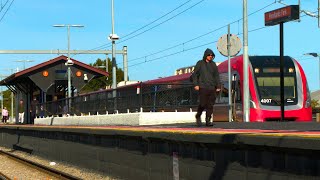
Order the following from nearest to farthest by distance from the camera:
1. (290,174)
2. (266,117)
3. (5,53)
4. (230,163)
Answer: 1. (290,174)
2. (230,163)
3. (266,117)
4. (5,53)

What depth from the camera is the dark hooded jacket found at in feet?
35.7

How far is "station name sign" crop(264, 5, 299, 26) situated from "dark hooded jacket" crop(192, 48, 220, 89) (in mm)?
6926

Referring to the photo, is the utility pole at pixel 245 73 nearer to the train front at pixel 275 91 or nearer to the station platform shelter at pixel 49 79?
the train front at pixel 275 91

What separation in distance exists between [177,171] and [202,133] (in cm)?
128

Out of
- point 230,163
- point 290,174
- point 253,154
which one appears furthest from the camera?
point 230,163

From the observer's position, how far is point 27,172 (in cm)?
1560

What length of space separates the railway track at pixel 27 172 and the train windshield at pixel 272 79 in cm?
1102

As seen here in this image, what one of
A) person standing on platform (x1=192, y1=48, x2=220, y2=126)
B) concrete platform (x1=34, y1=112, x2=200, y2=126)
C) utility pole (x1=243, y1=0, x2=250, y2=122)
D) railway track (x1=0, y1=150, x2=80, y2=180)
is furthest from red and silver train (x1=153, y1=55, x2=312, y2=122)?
person standing on platform (x1=192, y1=48, x2=220, y2=126)

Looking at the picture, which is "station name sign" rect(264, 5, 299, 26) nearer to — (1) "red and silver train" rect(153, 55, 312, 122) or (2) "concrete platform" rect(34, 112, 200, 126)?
(1) "red and silver train" rect(153, 55, 312, 122)

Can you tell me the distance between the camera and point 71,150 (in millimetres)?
15789

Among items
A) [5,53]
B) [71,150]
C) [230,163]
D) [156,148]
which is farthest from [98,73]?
[230,163]

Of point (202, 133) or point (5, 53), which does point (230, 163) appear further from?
point (5, 53)

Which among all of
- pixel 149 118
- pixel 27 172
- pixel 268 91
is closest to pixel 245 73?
pixel 268 91

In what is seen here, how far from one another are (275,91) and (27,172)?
1258cm
